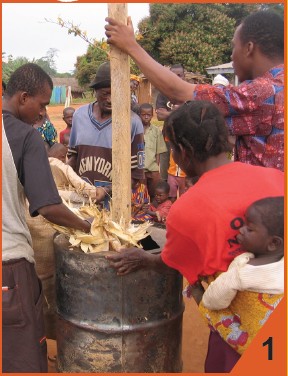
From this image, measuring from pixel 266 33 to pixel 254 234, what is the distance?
0.98m

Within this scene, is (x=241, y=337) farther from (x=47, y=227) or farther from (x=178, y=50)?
(x=178, y=50)

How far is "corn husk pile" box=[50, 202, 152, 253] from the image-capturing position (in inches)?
101

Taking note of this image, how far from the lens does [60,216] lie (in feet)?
7.62

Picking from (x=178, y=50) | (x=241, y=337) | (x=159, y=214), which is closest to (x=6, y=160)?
(x=241, y=337)

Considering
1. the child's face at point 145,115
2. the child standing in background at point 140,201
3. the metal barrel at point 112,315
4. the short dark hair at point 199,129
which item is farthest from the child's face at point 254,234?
the child's face at point 145,115

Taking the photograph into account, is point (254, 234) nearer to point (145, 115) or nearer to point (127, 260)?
point (127, 260)

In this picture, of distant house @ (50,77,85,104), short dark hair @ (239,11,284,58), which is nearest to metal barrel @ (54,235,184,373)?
short dark hair @ (239,11,284,58)

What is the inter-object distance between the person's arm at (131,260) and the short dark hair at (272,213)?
0.74 metres

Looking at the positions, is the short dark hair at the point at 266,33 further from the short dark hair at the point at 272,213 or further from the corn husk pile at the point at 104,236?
the corn husk pile at the point at 104,236

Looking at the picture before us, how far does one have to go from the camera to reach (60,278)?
2.63m

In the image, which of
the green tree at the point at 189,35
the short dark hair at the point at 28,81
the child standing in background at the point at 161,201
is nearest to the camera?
the short dark hair at the point at 28,81

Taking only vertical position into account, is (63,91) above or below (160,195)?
above

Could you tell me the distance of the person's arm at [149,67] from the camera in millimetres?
2209

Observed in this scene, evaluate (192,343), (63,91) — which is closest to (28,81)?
(192,343)
